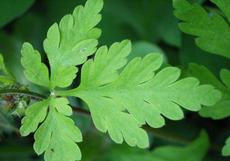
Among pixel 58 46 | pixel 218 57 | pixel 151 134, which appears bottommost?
pixel 151 134

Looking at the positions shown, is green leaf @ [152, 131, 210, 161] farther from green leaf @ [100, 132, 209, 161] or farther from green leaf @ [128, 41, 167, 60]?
green leaf @ [128, 41, 167, 60]

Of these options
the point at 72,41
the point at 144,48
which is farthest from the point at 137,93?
the point at 144,48

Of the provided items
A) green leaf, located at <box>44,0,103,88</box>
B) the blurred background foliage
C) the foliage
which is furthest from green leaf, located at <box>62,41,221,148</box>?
the blurred background foliage

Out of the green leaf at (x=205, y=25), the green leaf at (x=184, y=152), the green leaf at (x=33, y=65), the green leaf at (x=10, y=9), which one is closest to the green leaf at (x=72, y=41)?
the green leaf at (x=33, y=65)

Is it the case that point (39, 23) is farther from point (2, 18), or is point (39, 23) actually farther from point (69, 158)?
point (69, 158)

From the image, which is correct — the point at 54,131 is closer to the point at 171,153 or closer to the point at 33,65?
the point at 33,65

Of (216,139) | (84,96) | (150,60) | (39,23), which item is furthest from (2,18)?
(216,139)

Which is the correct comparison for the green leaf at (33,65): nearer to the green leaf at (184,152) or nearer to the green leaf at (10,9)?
the green leaf at (10,9)
